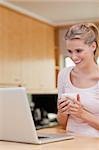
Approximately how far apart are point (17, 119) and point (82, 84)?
1.37 feet

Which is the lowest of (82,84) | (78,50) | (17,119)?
(17,119)

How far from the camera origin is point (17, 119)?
49.6 inches

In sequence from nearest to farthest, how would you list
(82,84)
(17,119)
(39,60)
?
1. (17,119)
2. (82,84)
3. (39,60)

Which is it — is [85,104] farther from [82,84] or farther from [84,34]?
[84,34]

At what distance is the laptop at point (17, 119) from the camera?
1211mm

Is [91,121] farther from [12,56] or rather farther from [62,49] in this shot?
[62,49]

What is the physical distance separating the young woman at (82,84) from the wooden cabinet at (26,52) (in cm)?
207

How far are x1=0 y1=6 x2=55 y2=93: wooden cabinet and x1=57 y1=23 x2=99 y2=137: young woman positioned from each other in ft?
6.78

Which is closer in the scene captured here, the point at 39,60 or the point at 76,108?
the point at 76,108

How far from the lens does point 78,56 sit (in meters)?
1.42

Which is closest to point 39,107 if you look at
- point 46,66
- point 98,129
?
point 46,66

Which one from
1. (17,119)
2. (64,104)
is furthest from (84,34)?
(17,119)

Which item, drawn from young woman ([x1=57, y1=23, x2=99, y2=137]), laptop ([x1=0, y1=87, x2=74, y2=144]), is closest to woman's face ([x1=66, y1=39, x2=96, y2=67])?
young woman ([x1=57, y1=23, x2=99, y2=137])

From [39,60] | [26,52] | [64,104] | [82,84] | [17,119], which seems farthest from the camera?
[39,60]
